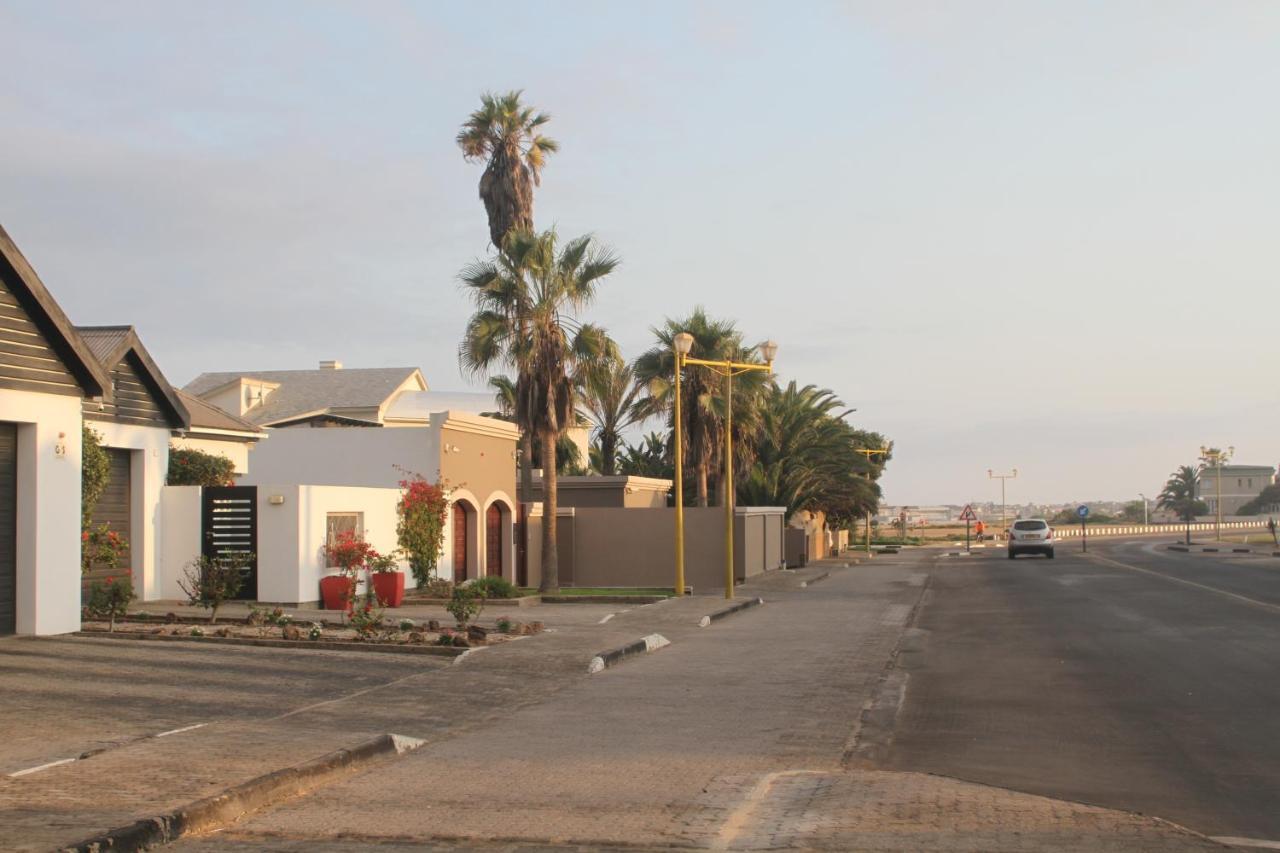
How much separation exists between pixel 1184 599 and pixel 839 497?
30.8 meters

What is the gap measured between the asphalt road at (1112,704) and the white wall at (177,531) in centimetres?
1257

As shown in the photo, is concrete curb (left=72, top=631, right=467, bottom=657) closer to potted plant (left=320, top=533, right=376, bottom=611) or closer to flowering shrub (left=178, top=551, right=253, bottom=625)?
flowering shrub (left=178, top=551, right=253, bottom=625)

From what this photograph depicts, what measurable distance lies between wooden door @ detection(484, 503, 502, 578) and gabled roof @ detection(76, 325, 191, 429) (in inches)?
433

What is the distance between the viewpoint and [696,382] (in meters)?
41.8

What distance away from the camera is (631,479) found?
40.7 meters

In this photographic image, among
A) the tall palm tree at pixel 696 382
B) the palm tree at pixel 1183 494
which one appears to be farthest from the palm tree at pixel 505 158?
the palm tree at pixel 1183 494

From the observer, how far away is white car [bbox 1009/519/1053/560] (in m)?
55.1

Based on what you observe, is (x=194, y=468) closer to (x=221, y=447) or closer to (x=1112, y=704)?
(x=221, y=447)

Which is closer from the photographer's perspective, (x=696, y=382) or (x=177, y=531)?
(x=177, y=531)

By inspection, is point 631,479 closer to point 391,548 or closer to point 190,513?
point 391,548

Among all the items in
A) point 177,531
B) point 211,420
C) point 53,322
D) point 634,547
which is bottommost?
point 634,547

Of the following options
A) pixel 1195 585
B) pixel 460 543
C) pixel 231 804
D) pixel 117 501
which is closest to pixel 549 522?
pixel 460 543

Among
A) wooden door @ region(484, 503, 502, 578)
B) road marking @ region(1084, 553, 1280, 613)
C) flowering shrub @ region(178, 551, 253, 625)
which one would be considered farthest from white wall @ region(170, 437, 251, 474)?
road marking @ region(1084, 553, 1280, 613)

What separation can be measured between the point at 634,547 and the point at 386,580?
510 inches
